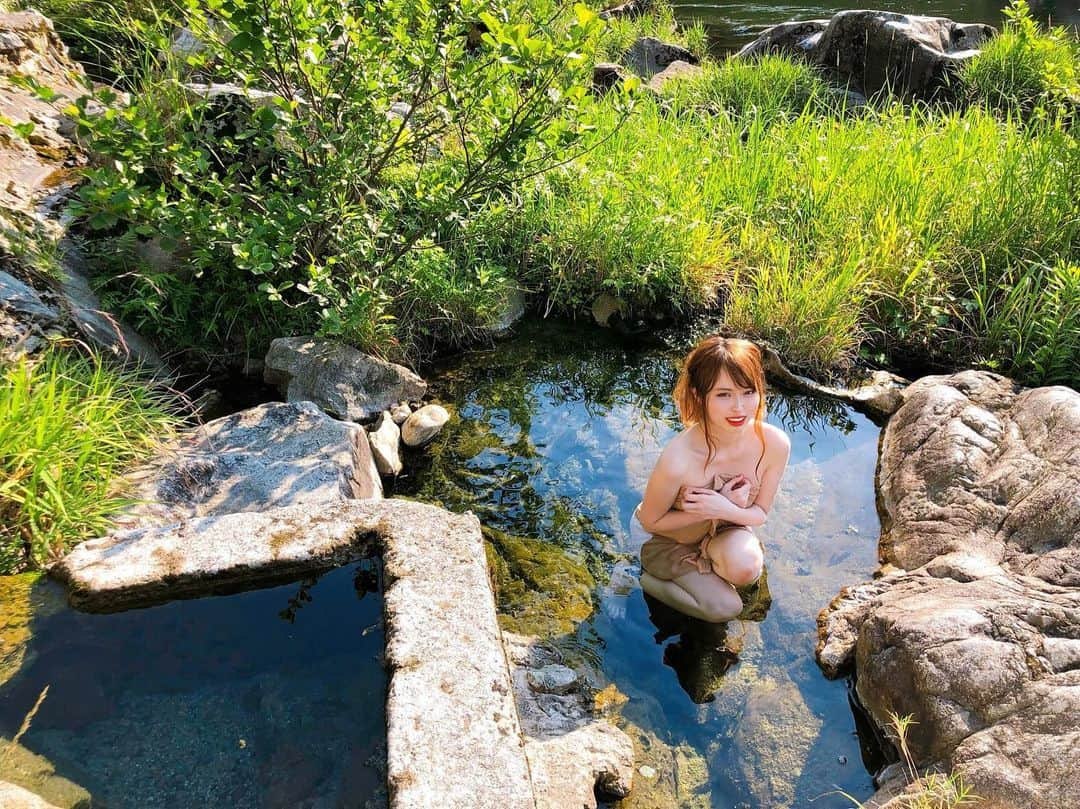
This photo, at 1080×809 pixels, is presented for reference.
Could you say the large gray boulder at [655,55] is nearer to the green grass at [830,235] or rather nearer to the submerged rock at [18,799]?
the green grass at [830,235]

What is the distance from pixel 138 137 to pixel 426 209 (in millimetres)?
1411

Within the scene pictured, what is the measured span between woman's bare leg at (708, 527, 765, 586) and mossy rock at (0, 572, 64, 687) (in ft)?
7.76

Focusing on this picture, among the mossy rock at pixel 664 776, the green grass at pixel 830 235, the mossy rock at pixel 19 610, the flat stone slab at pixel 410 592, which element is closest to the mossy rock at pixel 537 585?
the mossy rock at pixel 664 776

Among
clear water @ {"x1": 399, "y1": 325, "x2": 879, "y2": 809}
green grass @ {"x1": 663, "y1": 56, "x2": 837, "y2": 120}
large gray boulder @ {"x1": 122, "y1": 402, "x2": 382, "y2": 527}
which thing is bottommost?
clear water @ {"x1": 399, "y1": 325, "x2": 879, "y2": 809}

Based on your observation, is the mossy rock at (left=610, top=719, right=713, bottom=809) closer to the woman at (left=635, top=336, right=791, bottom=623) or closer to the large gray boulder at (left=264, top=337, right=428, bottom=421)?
the woman at (left=635, top=336, right=791, bottom=623)

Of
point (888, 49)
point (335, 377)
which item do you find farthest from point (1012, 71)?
point (335, 377)

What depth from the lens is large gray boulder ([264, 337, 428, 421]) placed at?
4.13 metres

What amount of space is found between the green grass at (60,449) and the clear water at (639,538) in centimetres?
132

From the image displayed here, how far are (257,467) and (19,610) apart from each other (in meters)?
1.10

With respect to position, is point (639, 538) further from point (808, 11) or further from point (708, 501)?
point (808, 11)

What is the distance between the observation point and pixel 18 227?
3875mm

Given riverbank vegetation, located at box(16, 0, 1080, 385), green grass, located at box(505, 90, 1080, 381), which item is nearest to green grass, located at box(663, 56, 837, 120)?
riverbank vegetation, located at box(16, 0, 1080, 385)

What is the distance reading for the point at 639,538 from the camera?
11.6ft

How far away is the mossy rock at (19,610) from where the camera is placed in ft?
7.27
